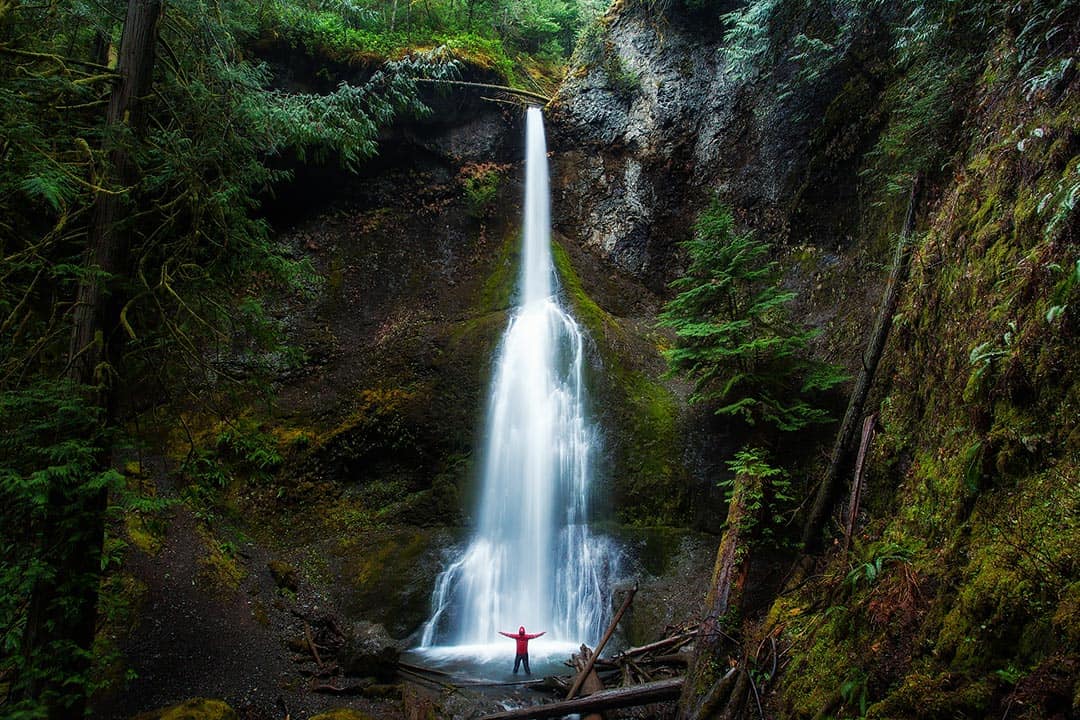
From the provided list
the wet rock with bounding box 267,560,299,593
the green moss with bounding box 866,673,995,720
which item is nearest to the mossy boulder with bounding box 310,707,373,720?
the wet rock with bounding box 267,560,299,593

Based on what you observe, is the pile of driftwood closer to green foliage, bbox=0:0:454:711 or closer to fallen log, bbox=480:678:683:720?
fallen log, bbox=480:678:683:720

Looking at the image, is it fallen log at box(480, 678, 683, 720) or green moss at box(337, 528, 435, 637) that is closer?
fallen log at box(480, 678, 683, 720)

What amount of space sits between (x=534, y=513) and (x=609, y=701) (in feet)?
17.0

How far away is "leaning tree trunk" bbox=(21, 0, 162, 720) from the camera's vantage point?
11.7 ft


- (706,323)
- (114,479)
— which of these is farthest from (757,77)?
(114,479)

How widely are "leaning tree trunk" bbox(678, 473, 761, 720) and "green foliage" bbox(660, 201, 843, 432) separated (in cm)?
327

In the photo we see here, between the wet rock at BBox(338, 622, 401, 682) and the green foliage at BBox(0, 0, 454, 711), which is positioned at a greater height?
the green foliage at BBox(0, 0, 454, 711)

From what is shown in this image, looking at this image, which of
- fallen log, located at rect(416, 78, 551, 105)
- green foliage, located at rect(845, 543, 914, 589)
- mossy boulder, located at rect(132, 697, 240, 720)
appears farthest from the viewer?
fallen log, located at rect(416, 78, 551, 105)

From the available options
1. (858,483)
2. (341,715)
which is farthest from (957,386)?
(341,715)

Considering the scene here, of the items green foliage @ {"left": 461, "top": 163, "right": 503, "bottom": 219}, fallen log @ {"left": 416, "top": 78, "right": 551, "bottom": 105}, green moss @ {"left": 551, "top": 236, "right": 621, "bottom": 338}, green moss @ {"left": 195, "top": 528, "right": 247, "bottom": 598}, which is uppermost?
fallen log @ {"left": 416, "top": 78, "right": 551, "bottom": 105}

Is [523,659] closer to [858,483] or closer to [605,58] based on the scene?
[858,483]

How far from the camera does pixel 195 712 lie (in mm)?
4953

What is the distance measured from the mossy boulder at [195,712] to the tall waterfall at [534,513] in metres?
4.15

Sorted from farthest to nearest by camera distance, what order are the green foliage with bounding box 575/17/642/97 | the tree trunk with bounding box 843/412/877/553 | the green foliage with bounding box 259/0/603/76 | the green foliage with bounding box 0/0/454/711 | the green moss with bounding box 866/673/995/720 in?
the green foliage with bounding box 575/17/642/97
the green foliage with bounding box 259/0/603/76
the tree trunk with bounding box 843/412/877/553
the green foliage with bounding box 0/0/454/711
the green moss with bounding box 866/673/995/720
